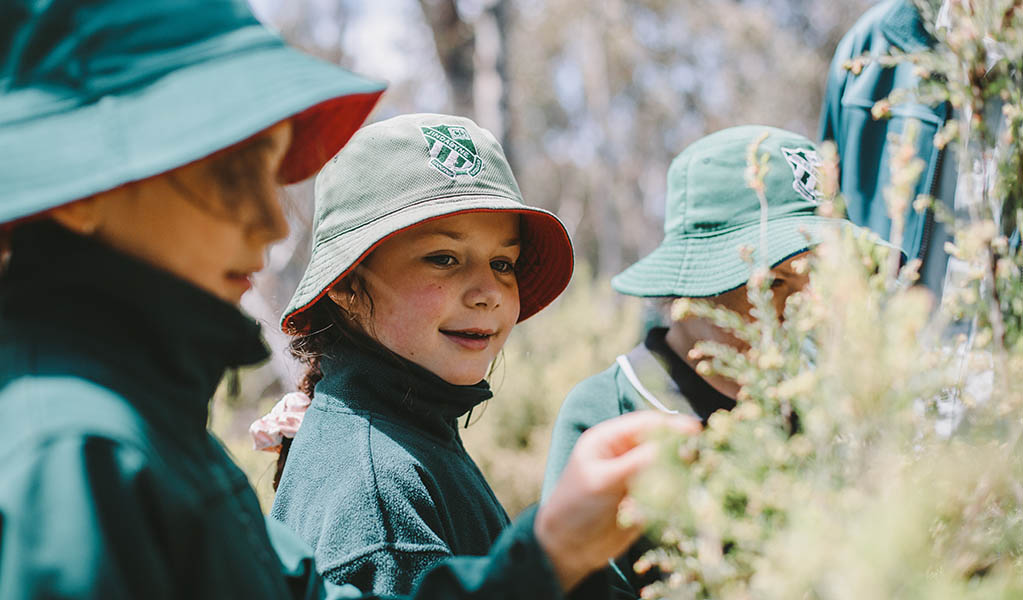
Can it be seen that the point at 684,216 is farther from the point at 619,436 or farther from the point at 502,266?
the point at 619,436

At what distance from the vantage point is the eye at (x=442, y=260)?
2200 millimetres

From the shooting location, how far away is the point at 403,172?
2.15m

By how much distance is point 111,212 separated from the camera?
112 cm

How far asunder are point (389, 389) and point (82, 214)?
1071 mm

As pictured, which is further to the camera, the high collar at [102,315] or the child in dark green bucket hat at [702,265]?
the child in dark green bucket hat at [702,265]

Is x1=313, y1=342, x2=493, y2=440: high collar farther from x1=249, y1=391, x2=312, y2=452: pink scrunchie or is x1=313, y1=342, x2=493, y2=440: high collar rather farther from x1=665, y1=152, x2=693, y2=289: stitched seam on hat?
x1=665, y1=152, x2=693, y2=289: stitched seam on hat

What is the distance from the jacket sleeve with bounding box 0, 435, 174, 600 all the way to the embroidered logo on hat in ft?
4.34

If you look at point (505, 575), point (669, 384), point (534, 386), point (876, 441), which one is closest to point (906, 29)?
point (669, 384)

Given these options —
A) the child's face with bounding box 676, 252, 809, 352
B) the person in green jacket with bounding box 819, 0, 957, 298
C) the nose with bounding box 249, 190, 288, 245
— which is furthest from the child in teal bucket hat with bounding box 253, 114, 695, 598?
the person in green jacket with bounding box 819, 0, 957, 298

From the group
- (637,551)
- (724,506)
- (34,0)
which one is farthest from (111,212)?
(637,551)

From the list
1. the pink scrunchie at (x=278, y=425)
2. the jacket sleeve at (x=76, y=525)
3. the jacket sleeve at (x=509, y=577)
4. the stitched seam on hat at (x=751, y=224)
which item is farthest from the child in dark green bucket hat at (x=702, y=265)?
the jacket sleeve at (x=76, y=525)

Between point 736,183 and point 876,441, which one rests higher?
point 876,441

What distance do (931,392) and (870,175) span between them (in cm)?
205

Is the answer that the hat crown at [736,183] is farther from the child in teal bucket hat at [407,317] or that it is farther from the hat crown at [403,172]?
the hat crown at [403,172]
